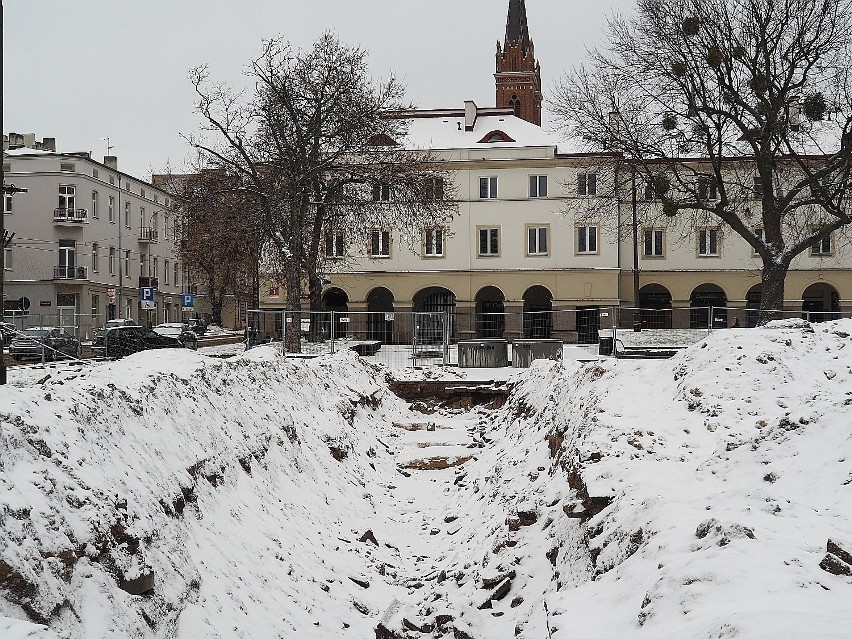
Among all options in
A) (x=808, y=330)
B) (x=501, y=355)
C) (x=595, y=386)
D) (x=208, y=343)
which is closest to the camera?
(x=595, y=386)

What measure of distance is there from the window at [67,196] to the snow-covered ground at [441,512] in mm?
58879

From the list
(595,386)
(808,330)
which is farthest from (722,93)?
(595,386)

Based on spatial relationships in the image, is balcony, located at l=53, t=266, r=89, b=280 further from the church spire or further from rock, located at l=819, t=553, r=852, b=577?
rock, located at l=819, t=553, r=852, b=577

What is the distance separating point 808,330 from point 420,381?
566 inches

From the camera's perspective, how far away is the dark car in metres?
28.4

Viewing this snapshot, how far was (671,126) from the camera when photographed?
31.3 metres

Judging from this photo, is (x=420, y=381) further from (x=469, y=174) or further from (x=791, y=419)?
(x=469, y=174)

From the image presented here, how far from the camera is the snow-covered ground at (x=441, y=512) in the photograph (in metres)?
5.15

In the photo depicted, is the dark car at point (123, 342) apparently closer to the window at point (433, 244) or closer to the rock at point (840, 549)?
the rock at point (840, 549)

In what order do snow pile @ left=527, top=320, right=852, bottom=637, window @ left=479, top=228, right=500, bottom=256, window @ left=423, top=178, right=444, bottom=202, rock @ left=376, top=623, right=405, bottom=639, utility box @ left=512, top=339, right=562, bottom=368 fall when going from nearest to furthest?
snow pile @ left=527, top=320, right=852, bottom=637
rock @ left=376, top=623, right=405, bottom=639
utility box @ left=512, top=339, right=562, bottom=368
window @ left=423, top=178, right=444, bottom=202
window @ left=479, top=228, right=500, bottom=256

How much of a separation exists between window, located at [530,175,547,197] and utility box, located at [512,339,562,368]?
28077 mm

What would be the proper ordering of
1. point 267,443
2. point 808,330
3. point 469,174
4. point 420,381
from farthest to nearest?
point 469,174 → point 420,381 → point 808,330 → point 267,443

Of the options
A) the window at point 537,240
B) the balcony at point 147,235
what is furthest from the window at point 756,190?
the balcony at point 147,235

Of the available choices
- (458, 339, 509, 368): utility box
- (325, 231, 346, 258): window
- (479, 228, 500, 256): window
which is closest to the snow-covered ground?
(458, 339, 509, 368): utility box
